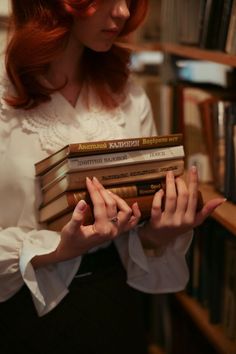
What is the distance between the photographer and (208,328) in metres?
1.32

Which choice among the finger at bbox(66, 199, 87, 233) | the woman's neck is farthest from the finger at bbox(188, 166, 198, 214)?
the woman's neck

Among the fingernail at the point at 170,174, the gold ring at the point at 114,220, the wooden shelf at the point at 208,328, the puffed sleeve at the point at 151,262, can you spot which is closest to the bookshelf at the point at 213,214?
the wooden shelf at the point at 208,328

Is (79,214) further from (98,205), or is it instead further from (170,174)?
(170,174)

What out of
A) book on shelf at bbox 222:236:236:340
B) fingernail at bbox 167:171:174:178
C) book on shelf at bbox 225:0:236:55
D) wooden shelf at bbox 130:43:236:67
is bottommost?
book on shelf at bbox 222:236:236:340

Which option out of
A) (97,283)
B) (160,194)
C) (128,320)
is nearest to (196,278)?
(128,320)

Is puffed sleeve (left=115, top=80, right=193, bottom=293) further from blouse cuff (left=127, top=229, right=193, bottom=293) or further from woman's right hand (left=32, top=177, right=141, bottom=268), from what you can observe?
woman's right hand (left=32, top=177, right=141, bottom=268)

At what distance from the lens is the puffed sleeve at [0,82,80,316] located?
2.99 feet

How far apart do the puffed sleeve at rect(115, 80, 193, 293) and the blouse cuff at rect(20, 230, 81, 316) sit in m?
0.14

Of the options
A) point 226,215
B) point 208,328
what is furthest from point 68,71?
point 208,328

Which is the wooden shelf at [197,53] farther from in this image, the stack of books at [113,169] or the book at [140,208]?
the book at [140,208]

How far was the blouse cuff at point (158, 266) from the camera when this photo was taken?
1027 millimetres

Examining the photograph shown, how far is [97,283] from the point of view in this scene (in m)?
1.04

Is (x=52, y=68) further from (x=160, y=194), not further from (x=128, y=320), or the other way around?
Result: (x=128, y=320)

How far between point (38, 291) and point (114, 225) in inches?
8.8
